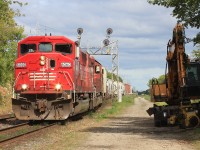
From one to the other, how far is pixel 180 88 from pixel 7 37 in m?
21.7

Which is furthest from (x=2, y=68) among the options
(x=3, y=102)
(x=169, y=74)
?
(x=169, y=74)

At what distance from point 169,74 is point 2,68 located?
75.0 feet

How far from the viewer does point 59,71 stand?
1941 centimetres

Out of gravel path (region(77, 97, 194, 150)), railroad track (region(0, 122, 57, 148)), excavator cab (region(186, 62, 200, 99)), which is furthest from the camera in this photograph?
excavator cab (region(186, 62, 200, 99))

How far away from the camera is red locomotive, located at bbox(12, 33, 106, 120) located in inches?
740

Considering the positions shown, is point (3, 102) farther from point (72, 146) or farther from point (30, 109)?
point (72, 146)

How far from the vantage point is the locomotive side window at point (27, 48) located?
2005 centimetres

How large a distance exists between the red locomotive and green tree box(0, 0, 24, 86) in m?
12.6

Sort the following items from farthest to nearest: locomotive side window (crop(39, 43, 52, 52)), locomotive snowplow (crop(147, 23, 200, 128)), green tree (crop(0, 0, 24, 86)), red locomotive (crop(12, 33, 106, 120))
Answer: green tree (crop(0, 0, 24, 86)) → locomotive side window (crop(39, 43, 52, 52)) → red locomotive (crop(12, 33, 106, 120)) → locomotive snowplow (crop(147, 23, 200, 128))

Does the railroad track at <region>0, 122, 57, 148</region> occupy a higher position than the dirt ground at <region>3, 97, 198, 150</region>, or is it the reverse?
the railroad track at <region>0, 122, 57, 148</region>

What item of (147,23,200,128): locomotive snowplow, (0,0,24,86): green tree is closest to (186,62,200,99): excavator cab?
(147,23,200,128): locomotive snowplow

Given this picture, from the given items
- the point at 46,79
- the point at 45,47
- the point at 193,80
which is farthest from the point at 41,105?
the point at 193,80

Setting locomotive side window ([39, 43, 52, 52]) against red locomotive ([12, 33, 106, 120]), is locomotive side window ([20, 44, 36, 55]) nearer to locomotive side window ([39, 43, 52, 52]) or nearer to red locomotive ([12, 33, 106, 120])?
red locomotive ([12, 33, 106, 120])

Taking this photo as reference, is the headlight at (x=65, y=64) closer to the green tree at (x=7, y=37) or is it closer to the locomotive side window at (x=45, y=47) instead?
the locomotive side window at (x=45, y=47)
